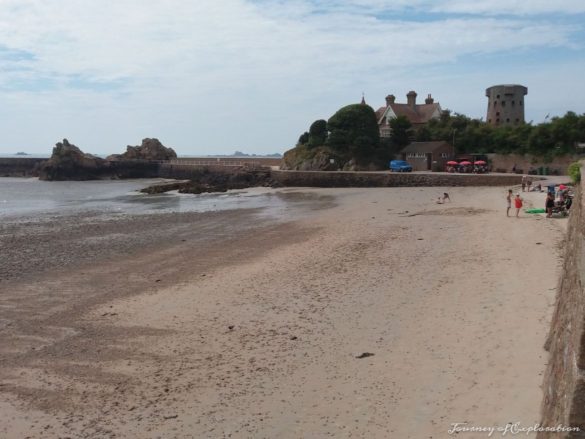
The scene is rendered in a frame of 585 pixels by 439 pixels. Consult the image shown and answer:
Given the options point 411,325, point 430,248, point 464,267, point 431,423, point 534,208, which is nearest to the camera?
point 431,423

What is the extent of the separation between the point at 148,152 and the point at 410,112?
148ft

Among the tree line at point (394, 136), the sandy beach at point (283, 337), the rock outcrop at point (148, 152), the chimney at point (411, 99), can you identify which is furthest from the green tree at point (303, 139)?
the sandy beach at point (283, 337)

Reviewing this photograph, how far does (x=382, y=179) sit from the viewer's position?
4747cm

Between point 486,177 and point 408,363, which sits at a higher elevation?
point 486,177

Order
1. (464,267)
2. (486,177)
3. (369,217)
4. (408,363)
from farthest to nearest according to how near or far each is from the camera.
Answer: (486,177) < (369,217) < (464,267) < (408,363)

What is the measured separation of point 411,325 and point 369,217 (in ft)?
52.8

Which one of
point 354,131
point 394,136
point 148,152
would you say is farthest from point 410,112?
point 148,152

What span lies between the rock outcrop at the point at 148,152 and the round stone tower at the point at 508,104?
53290 mm

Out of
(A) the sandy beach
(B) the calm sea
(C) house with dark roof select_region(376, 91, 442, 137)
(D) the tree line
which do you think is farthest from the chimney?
(A) the sandy beach

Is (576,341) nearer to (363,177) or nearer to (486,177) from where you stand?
(486,177)

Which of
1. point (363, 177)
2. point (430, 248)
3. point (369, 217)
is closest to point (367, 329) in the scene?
point (430, 248)

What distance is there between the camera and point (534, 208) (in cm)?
2258

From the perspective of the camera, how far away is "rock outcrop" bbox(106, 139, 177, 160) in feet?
291

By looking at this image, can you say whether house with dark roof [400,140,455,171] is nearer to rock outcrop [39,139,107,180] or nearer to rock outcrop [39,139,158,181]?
rock outcrop [39,139,158,181]
